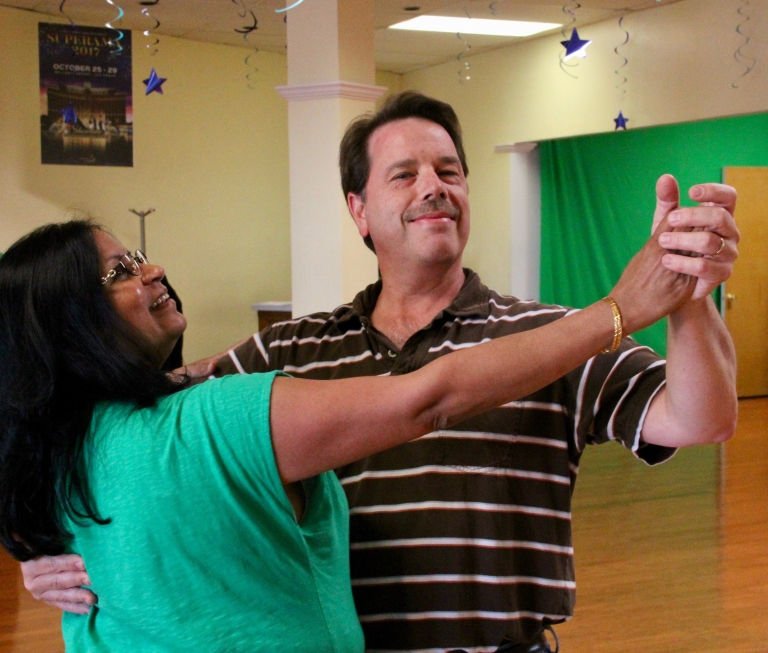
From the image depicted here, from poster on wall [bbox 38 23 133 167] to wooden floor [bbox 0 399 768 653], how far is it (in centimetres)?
410

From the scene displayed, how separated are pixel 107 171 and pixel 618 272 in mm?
4824

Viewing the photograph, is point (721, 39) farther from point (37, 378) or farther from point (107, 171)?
point (37, 378)

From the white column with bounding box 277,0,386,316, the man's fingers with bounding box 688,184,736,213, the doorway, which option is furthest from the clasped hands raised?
the doorway

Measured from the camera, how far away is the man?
4.56ft

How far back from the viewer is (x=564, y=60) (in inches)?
324

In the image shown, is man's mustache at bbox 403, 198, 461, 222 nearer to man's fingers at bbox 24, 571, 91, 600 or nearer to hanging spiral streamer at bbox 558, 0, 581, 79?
man's fingers at bbox 24, 571, 91, 600

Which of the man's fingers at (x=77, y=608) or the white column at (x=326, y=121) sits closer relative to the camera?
the man's fingers at (x=77, y=608)

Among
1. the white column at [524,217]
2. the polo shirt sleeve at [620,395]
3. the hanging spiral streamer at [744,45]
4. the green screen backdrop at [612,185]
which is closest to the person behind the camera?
the polo shirt sleeve at [620,395]

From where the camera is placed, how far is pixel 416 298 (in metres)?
1.88

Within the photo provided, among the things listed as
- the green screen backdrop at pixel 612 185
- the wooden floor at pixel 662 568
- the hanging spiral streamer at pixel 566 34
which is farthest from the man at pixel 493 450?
the green screen backdrop at pixel 612 185

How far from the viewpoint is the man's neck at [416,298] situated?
185cm

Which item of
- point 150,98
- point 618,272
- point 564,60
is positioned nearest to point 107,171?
point 150,98

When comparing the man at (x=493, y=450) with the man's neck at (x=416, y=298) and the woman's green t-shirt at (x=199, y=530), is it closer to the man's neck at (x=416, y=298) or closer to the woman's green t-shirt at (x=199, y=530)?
the man's neck at (x=416, y=298)

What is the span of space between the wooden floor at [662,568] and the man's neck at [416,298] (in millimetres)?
2217
